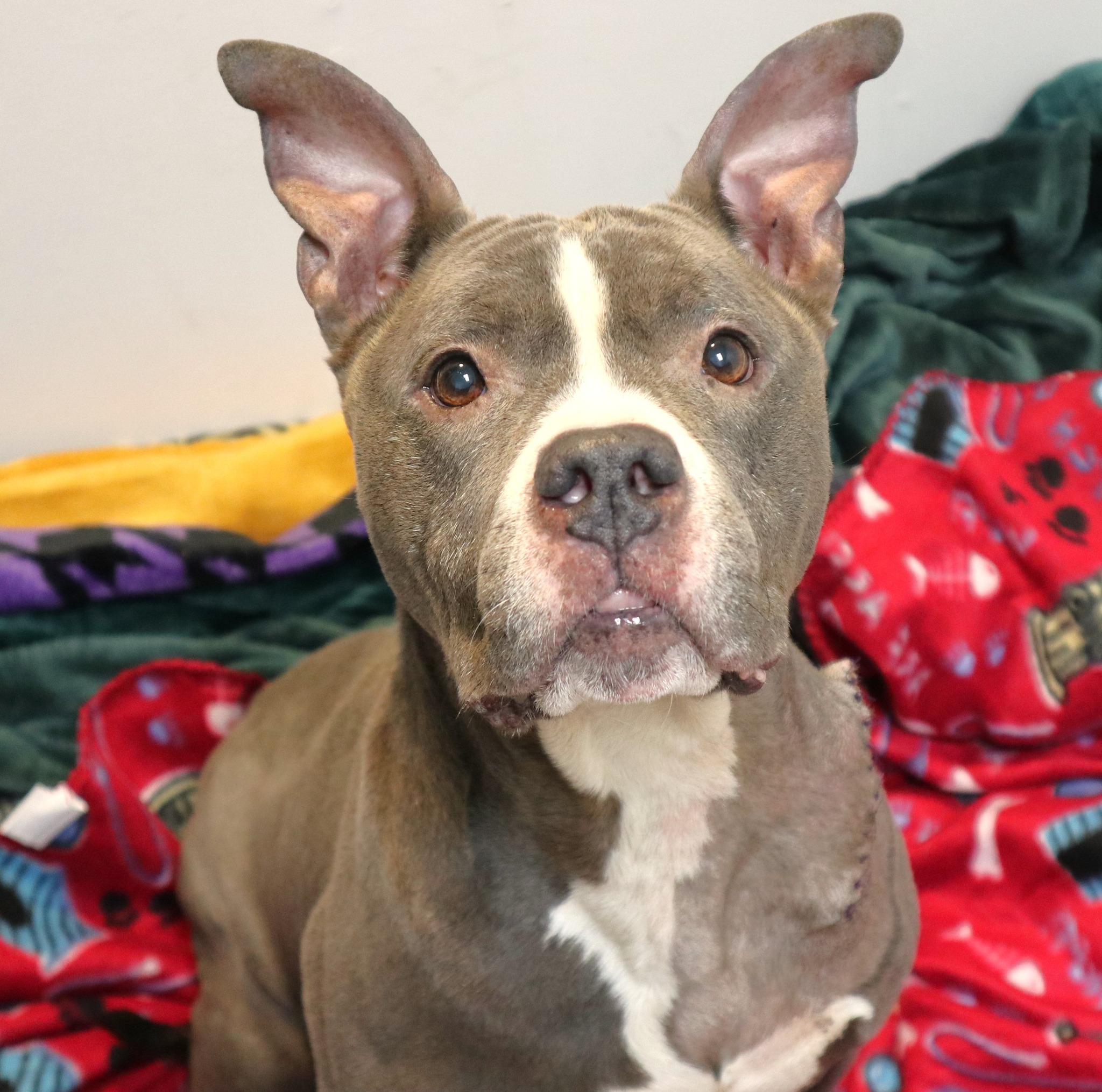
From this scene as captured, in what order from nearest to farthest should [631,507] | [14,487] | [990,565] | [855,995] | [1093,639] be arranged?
1. [631,507]
2. [855,995]
3. [1093,639]
4. [990,565]
5. [14,487]

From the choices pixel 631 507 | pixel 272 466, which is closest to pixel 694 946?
pixel 631 507

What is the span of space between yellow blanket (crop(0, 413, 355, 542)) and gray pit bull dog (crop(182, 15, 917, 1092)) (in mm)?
1351

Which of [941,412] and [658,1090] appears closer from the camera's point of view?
[658,1090]

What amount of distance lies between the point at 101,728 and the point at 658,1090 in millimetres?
1580

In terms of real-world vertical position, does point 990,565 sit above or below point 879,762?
above

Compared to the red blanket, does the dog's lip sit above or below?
above

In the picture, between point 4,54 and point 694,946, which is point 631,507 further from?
point 4,54

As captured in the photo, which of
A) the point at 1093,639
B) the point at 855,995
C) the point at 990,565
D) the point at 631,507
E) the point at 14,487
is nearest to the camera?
the point at 631,507

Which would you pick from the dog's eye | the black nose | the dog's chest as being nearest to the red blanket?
the dog's chest

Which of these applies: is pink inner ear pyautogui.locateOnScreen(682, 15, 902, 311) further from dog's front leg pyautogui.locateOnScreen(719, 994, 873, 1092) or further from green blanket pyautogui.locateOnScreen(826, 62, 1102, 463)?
green blanket pyautogui.locateOnScreen(826, 62, 1102, 463)

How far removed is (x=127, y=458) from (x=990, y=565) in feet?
7.37

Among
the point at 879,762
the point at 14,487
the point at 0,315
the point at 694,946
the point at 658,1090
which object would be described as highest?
the point at 0,315

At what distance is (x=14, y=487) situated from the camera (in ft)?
10.2

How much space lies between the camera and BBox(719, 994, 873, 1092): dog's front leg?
1.80 meters
